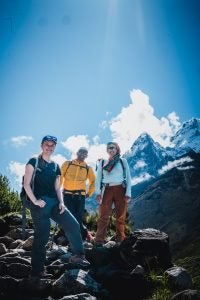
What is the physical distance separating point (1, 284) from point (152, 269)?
3216 millimetres

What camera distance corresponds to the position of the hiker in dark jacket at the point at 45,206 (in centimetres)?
588

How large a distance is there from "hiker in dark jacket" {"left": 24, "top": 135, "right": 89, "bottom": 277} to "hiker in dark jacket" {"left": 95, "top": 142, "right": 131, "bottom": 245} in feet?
8.57

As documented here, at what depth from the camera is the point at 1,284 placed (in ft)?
18.5

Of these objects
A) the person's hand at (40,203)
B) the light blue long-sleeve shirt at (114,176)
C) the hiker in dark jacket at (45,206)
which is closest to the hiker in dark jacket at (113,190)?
the light blue long-sleeve shirt at (114,176)

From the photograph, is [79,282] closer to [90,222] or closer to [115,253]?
[115,253]

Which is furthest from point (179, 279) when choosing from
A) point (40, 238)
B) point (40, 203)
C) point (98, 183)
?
point (98, 183)

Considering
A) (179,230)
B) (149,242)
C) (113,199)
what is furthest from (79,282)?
(179,230)

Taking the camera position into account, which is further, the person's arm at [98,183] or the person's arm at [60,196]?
the person's arm at [98,183]

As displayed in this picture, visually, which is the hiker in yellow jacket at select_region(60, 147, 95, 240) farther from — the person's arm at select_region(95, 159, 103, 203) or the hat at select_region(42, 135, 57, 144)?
the hat at select_region(42, 135, 57, 144)

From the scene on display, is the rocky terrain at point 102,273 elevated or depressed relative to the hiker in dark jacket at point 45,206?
depressed

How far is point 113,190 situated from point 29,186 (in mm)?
3669

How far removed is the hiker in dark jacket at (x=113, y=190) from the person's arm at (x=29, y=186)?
3480 millimetres

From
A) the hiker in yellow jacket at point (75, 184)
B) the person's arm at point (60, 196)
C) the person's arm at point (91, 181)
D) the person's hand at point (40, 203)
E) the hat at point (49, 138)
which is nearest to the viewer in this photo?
the person's hand at point (40, 203)

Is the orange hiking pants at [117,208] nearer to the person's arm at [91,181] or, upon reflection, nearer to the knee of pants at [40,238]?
the person's arm at [91,181]
